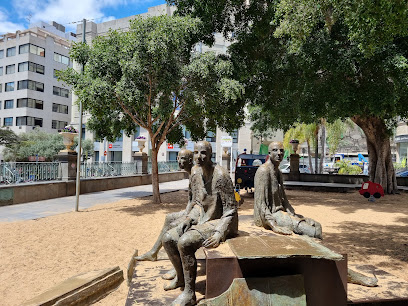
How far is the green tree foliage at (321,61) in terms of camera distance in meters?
9.30

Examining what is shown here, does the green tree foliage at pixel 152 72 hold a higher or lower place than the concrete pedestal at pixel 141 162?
higher

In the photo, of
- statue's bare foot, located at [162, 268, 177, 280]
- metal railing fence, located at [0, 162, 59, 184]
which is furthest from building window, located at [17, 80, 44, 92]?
statue's bare foot, located at [162, 268, 177, 280]

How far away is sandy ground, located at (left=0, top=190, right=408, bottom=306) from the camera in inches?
199

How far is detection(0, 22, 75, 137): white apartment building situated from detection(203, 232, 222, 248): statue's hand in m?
46.1

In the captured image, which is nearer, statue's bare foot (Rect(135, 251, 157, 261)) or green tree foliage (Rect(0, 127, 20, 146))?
statue's bare foot (Rect(135, 251, 157, 261))

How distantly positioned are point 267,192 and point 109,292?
2.71 m

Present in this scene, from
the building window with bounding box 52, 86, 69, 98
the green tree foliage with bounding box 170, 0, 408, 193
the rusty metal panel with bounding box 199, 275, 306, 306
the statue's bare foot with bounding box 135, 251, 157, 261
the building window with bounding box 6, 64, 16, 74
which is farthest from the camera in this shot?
the building window with bounding box 52, 86, 69, 98

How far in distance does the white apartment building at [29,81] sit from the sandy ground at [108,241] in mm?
38990

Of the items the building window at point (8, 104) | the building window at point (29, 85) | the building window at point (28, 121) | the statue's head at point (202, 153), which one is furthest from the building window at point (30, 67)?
the statue's head at point (202, 153)

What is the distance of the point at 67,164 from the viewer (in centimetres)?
1430

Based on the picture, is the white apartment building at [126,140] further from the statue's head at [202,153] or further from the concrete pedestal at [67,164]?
the statue's head at [202,153]

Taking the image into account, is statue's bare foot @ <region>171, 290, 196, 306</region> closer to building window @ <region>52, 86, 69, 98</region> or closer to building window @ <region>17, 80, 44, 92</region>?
building window @ <region>17, 80, 44, 92</region>

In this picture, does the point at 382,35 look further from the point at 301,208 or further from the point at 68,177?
the point at 68,177

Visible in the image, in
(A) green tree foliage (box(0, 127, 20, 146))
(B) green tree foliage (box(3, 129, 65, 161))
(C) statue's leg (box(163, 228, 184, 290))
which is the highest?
(A) green tree foliage (box(0, 127, 20, 146))
